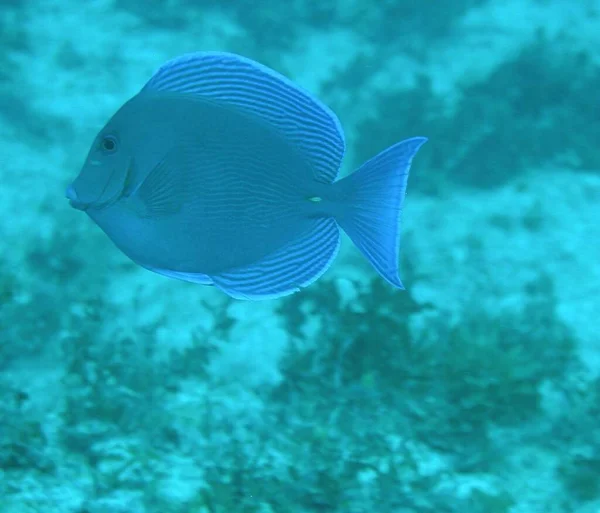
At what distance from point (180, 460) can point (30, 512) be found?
0.57 metres

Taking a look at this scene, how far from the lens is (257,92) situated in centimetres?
148

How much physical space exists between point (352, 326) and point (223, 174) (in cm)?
170

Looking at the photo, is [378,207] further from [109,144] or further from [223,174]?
[109,144]

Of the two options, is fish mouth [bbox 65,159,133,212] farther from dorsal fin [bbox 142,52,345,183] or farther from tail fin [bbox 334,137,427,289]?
tail fin [bbox 334,137,427,289]

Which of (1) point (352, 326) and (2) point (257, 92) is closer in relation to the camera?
(2) point (257, 92)

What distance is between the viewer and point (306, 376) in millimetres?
2844

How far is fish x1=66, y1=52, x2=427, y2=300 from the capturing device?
1.45m

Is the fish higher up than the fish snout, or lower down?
higher up

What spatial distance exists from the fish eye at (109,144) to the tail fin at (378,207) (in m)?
0.56

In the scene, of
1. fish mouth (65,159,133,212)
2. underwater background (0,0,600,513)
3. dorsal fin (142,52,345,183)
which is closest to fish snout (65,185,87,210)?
fish mouth (65,159,133,212)

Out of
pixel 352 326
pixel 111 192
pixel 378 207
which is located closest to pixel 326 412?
pixel 352 326

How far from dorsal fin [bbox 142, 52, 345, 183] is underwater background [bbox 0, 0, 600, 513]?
4.59 feet

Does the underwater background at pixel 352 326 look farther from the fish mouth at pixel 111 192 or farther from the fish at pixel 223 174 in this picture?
the fish mouth at pixel 111 192

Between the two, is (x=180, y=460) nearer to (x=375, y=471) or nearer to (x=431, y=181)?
(x=375, y=471)
